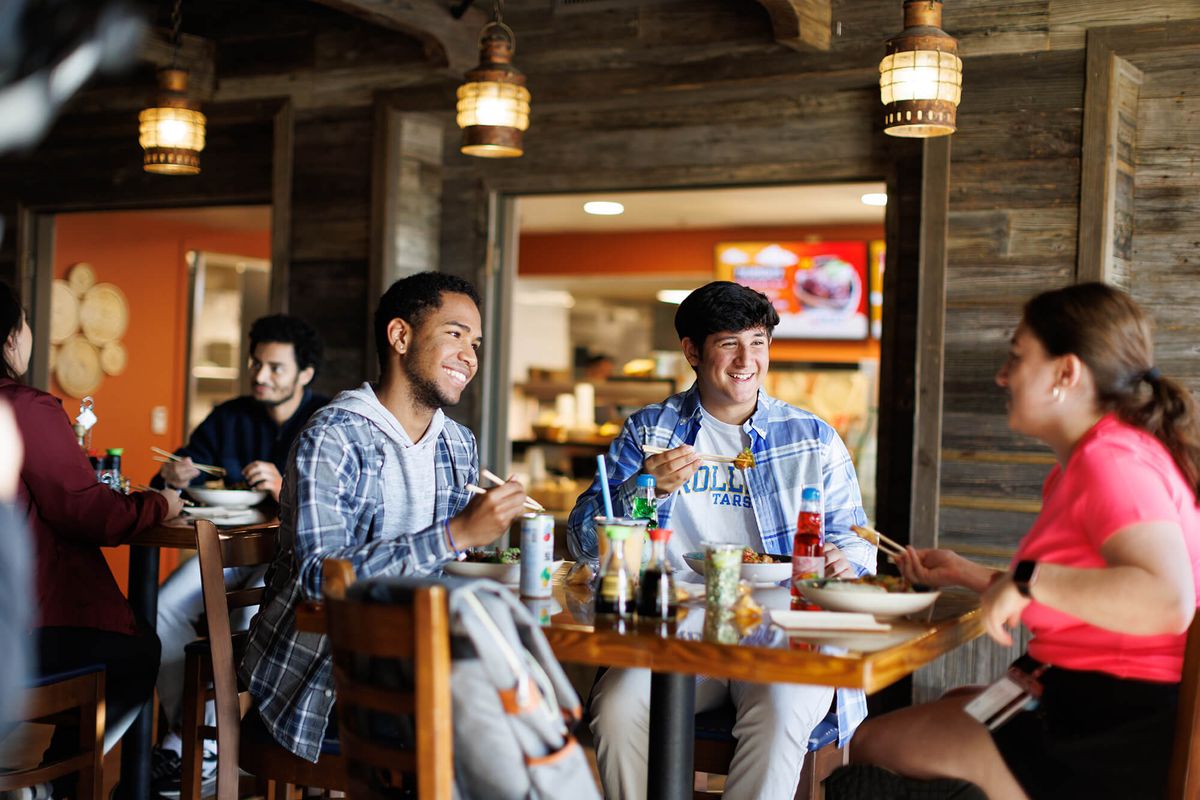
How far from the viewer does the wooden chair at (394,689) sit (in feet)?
5.28

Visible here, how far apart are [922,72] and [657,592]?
5.99 ft

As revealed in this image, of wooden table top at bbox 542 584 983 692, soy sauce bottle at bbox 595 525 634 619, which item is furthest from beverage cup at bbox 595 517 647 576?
wooden table top at bbox 542 584 983 692

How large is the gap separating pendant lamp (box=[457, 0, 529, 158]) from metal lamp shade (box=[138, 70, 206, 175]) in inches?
42.9

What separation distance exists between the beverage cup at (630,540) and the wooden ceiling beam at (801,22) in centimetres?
237

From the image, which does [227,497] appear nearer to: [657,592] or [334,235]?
[334,235]

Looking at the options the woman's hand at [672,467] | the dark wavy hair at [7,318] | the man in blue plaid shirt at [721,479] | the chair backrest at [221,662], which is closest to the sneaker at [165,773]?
the chair backrest at [221,662]

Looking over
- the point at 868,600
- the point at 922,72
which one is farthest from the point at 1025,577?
the point at 922,72

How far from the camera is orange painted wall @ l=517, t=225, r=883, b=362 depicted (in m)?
7.35

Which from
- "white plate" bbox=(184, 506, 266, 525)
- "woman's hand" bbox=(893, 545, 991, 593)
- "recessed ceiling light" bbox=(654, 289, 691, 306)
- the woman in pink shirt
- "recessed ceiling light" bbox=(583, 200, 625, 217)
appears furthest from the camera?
"recessed ceiling light" bbox=(654, 289, 691, 306)

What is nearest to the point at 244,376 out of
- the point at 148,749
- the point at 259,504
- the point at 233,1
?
the point at 233,1

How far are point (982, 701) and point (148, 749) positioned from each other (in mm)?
2233

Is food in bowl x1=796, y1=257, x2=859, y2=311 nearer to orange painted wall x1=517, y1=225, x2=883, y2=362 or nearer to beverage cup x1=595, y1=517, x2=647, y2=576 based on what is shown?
orange painted wall x1=517, y1=225, x2=883, y2=362

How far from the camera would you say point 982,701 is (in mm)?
1947

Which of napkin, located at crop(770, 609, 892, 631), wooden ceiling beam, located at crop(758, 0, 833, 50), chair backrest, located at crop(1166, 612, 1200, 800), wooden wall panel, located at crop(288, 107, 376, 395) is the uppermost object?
wooden ceiling beam, located at crop(758, 0, 833, 50)
